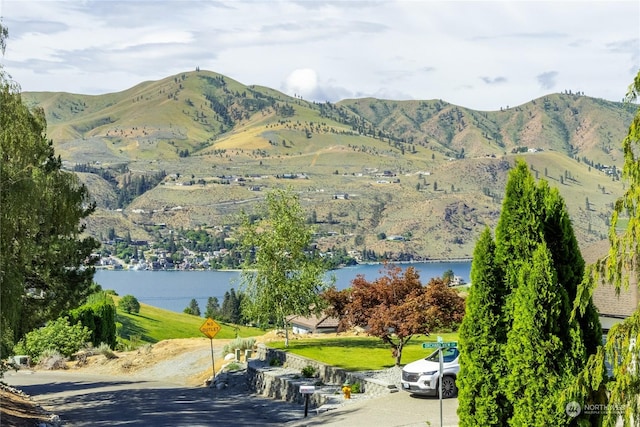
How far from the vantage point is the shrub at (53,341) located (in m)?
43.7

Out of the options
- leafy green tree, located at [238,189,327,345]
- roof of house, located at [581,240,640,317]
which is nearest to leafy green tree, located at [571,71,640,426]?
roof of house, located at [581,240,640,317]

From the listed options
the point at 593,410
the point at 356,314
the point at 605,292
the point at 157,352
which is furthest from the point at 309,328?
the point at 593,410

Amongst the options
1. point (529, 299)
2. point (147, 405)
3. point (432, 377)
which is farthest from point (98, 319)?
point (529, 299)

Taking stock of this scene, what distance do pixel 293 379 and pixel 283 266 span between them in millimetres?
7268

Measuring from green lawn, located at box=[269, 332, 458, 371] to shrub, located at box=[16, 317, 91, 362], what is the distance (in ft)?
51.5

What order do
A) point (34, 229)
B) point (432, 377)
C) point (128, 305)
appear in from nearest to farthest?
point (34, 229) < point (432, 377) < point (128, 305)

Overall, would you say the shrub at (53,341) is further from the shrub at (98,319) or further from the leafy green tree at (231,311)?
the leafy green tree at (231,311)

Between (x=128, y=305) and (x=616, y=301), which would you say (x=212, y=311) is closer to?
(x=128, y=305)

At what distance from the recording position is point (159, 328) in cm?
8238

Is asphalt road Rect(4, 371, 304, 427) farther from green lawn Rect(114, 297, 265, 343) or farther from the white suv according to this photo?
green lawn Rect(114, 297, 265, 343)

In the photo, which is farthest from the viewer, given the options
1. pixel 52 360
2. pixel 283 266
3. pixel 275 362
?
pixel 52 360

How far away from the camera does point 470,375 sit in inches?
559

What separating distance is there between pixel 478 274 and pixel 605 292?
12003 mm

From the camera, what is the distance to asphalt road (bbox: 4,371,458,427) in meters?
20.1
